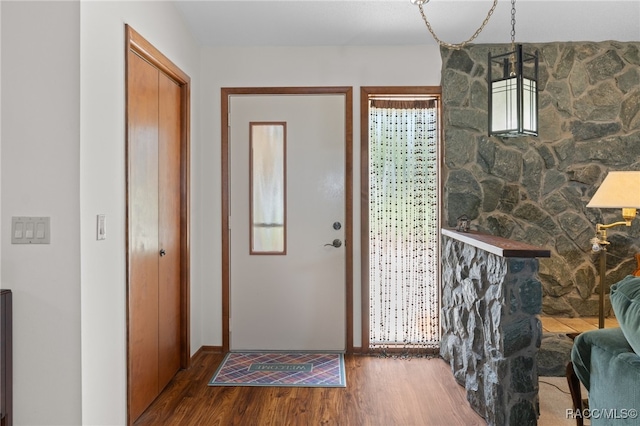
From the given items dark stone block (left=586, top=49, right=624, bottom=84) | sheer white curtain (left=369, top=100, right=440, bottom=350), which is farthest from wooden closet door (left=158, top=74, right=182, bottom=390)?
dark stone block (left=586, top=49, right=624, bottom=84)

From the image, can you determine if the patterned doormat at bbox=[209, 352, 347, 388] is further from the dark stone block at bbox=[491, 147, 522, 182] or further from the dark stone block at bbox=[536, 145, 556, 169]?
the dark stone block at bbox=[536, 145, 556, 169]

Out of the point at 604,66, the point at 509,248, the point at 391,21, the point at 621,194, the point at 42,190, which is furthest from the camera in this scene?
the point at 604,66

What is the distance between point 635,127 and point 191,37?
3.55 meters

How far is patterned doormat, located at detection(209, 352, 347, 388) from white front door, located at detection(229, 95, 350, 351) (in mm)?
112

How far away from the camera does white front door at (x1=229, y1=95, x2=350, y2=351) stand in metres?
3.77

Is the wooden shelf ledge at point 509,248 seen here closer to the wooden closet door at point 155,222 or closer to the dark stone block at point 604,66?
the wooden closet door at point 155,222

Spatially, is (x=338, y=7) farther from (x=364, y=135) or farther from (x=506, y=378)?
(x=506, y=378)

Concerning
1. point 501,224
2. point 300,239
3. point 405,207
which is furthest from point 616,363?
point 300,239

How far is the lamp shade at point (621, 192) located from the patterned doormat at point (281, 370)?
6.74 feet

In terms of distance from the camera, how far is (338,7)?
3084 mm

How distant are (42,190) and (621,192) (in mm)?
3103

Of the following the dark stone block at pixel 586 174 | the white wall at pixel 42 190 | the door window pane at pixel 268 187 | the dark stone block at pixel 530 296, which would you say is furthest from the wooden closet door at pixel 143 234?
the dark stone block at pixel 586 174

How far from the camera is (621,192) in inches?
110

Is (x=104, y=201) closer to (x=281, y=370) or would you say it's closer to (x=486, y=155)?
(x=281, y=370)
